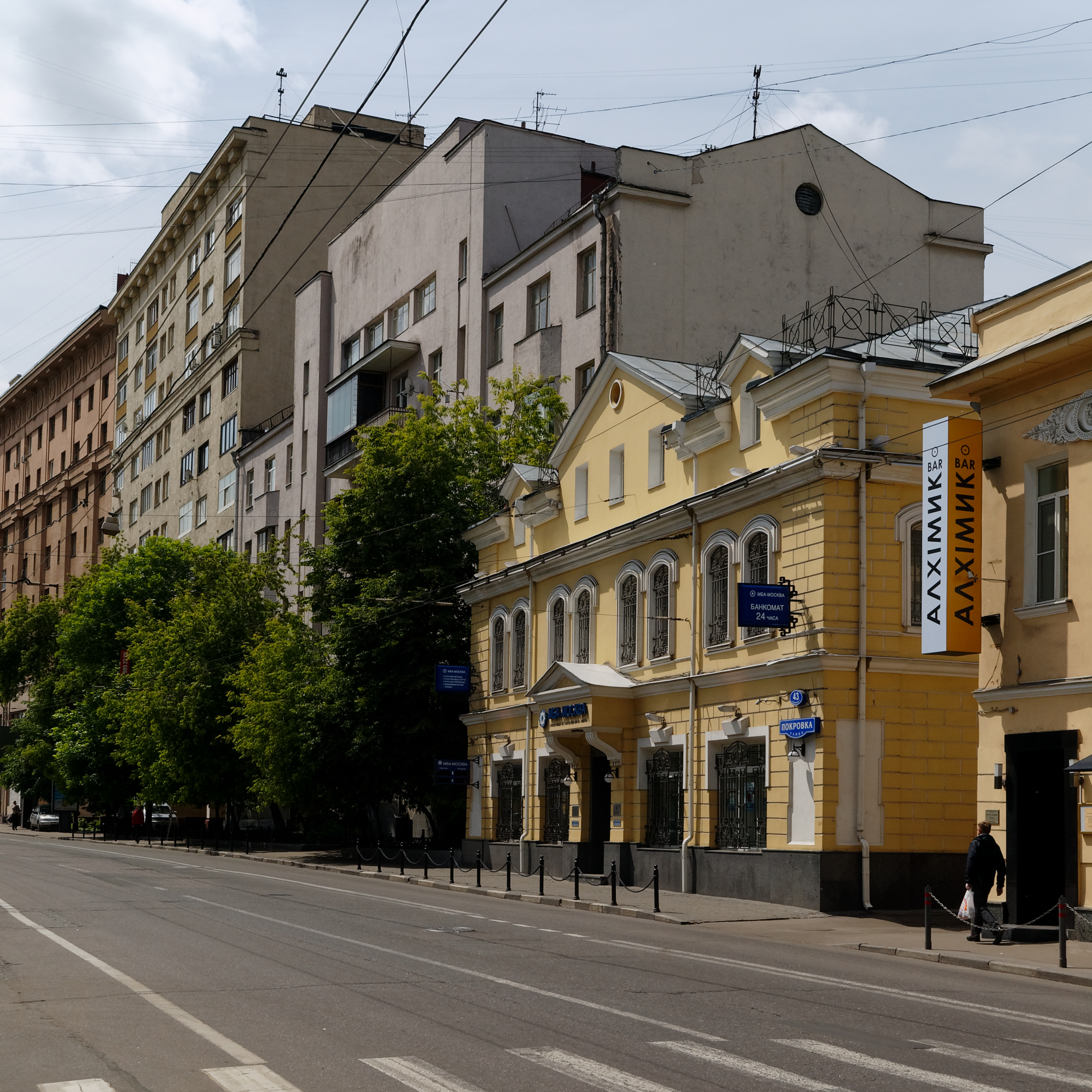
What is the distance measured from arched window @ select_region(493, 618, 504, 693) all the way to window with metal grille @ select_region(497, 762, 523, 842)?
2145mm

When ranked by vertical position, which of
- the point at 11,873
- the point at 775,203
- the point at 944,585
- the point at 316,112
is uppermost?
the point at 316,112

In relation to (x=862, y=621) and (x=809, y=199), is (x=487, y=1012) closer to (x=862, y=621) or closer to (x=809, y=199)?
(x=862, y=621)

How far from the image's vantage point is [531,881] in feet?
107

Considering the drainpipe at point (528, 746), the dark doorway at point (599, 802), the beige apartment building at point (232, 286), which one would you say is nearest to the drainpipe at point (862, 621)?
the dark doorway at point (599, 802)

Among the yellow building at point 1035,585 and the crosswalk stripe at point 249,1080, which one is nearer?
the crosswalk stripe at point 249,1080

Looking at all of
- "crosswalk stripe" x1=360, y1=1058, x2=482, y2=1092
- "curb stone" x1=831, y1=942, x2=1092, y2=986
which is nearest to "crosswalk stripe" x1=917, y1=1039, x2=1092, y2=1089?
"crosswalk stripe" x1=360, y1=1058, x2=482, y2=1092

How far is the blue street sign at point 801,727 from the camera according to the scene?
25.2 meters

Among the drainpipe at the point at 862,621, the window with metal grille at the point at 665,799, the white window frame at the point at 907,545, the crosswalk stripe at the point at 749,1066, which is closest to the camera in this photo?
the crosswalk stripe at the point at 749,1066

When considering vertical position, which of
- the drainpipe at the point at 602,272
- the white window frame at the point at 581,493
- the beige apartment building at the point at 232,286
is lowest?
the white window frame at the point at 581,493

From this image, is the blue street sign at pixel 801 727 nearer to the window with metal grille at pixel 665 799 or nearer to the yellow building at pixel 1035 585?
the yellow building at pixel 1035 585

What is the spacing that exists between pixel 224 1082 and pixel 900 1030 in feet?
17.4

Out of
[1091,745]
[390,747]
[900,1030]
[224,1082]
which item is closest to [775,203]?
[390,747]

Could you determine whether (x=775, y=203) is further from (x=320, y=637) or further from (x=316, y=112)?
(x=316, y=112)

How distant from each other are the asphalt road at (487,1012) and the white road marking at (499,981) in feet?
0.15
